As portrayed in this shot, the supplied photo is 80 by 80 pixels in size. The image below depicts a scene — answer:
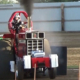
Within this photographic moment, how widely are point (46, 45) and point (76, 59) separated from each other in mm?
4146

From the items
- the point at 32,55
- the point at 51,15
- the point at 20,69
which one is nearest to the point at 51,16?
the point at 51,15

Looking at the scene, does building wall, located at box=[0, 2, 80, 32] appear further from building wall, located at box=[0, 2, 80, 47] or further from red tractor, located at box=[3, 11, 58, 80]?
red tractor, located at box=[3, 11, 58, 80]

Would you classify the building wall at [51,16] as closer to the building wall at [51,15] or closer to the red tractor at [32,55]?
the building wall at [51,15]

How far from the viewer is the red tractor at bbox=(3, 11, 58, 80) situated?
7.11 m

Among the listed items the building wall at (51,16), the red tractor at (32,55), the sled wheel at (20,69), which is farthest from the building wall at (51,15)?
the sled wheel at (20,69)

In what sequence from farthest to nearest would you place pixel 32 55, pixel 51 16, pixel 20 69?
pixel 51 16 → pixel 32 55 → pixel 20 69

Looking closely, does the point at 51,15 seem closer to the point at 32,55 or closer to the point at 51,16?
the point at 51,16

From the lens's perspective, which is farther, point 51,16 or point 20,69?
point 51,16

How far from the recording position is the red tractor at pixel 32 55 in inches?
280

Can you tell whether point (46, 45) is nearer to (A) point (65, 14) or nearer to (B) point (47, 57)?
(B) point (47, 57)

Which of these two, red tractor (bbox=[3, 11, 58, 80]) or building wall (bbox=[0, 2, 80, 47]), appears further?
building wall (bbox=[0, 2, 80, 47])

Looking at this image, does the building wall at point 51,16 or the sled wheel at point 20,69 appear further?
the building wall at point 51,16

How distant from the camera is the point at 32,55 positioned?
7.27 meters

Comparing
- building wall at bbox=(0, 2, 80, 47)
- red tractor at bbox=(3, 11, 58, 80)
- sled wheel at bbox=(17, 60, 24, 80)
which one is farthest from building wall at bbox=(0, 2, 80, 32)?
sled wheel at bbox=(17, 60, 24, 80)
